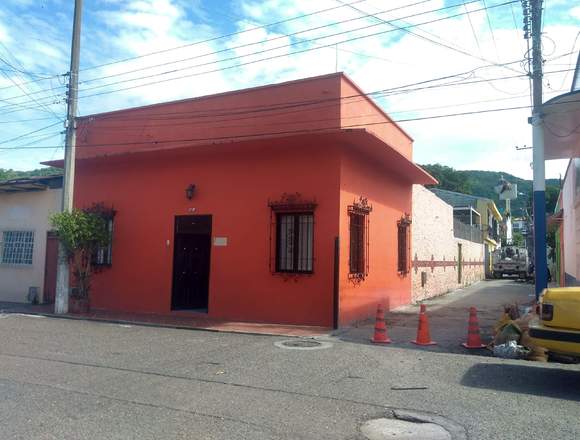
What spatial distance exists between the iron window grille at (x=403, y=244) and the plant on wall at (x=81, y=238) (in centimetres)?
885

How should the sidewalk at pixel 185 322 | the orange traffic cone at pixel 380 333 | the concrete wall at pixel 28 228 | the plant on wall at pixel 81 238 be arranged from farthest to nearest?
the concrete wall at pixel 28 228 → the plant on wall at pixel 81 238 → the sidewalk at pixel 185 322 → the orange traffic cone at pixel 380 333

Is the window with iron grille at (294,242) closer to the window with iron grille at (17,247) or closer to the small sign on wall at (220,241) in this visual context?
the small sign on wall at (220,241)

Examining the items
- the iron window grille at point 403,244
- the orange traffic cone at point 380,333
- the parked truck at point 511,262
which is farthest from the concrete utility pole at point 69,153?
the parked truck at point 511,262

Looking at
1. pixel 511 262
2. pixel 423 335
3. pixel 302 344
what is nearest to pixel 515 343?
pixel 423 335

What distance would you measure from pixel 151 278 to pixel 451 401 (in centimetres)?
1001

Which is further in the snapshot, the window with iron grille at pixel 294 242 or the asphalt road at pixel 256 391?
the window with iron grille at pixel 294 242

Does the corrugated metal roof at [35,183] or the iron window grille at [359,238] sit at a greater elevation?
the corrugated metal roof at [35,183]

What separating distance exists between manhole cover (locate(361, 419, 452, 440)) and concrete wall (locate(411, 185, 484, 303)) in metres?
13.0

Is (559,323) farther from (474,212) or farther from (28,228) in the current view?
(474,212)

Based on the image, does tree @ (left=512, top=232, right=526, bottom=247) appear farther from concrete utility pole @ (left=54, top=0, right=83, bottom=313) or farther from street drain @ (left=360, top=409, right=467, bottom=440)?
street drain @ (left=360, top=409, right=467, bottom=440)

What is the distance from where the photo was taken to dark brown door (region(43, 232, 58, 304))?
16719mm

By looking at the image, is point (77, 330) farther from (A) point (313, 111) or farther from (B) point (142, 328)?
(A) point (313, 111)

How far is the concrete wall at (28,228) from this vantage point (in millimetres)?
16938

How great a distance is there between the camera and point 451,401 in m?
5.97
